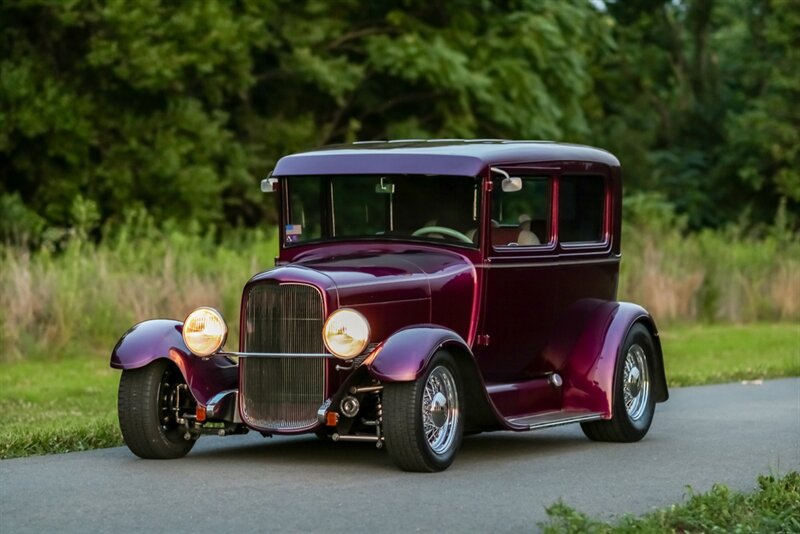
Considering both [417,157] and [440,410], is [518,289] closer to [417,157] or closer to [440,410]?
[417,157]

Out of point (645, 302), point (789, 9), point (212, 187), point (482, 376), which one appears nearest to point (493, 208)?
point (482, 376)

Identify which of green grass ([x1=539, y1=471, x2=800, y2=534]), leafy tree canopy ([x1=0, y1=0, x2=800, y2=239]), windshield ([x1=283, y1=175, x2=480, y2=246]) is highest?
leafy tree canopy ([x1=0, y1=0, x2=800, y2=239])

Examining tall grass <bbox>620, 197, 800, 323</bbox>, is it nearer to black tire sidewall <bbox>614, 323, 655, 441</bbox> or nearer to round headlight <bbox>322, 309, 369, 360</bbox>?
black tire sidewall <bbox>614, 323, 655, 441</bbox>

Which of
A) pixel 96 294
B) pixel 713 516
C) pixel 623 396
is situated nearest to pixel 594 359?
pixel 623 396

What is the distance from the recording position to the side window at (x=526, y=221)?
1166 centimetres

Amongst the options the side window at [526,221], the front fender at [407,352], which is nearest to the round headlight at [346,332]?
the front fender at [407,352]

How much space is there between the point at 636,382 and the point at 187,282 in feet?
30.7

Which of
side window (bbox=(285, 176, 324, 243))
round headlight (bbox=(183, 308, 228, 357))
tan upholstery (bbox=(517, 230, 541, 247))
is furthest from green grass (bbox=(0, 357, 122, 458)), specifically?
tan upholstery (bbox=(517, 230, 541, 247))

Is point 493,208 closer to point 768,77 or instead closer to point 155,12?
point 155,12

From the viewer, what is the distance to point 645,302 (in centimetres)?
2577

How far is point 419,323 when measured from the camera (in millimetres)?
10766

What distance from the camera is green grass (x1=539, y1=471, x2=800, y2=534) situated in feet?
25.4

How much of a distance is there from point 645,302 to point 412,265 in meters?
15.2

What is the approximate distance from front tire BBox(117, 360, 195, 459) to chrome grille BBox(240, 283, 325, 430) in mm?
591
